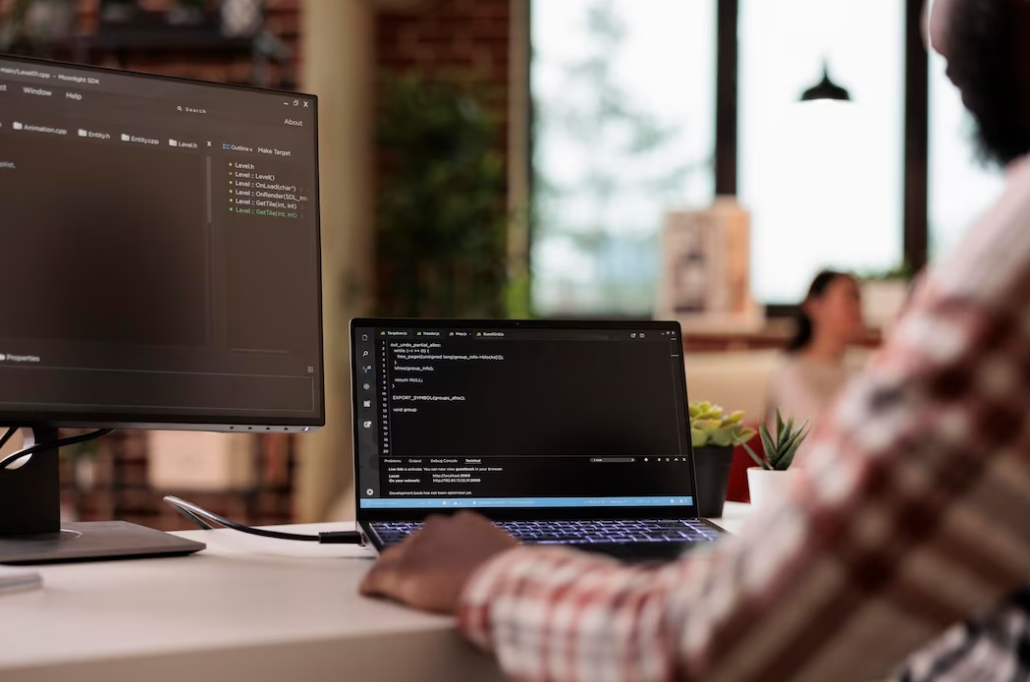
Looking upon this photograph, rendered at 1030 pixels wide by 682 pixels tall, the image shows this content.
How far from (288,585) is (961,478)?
2.06 ft

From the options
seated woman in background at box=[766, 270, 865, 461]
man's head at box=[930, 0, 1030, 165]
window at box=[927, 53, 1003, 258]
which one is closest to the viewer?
man's head at box=[930, 0, 1030, 165]

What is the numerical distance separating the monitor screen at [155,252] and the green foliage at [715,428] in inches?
20.5

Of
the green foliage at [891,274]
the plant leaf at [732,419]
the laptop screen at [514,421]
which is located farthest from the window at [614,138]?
the laptop screen at [514,421]

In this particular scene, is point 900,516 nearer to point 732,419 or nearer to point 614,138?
point 732,419

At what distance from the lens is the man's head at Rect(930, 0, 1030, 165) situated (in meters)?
0.69

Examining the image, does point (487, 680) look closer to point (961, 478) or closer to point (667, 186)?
point (961, 478)

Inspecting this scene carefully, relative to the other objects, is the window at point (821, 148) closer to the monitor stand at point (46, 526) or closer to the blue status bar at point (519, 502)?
the blue status bar at point (519, 502)

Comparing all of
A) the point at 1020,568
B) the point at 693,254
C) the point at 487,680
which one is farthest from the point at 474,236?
the point at 1020,568

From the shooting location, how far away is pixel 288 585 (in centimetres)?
97

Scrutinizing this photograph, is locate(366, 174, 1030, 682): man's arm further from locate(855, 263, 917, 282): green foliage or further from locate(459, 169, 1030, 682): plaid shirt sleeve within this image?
locate(855, 263, 917, 282): green foliage

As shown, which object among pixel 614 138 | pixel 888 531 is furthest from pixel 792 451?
pixel 614 138

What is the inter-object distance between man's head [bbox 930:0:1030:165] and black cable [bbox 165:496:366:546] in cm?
71

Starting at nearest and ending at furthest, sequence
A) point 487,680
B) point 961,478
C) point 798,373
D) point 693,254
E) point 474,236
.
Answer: point 961,478 → point 487,680 → point 798,373 → point 474,236 → point 693,254

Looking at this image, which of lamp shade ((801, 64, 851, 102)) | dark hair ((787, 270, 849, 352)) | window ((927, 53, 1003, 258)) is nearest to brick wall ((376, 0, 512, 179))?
dark hair ((787, 270, 849, 352))
